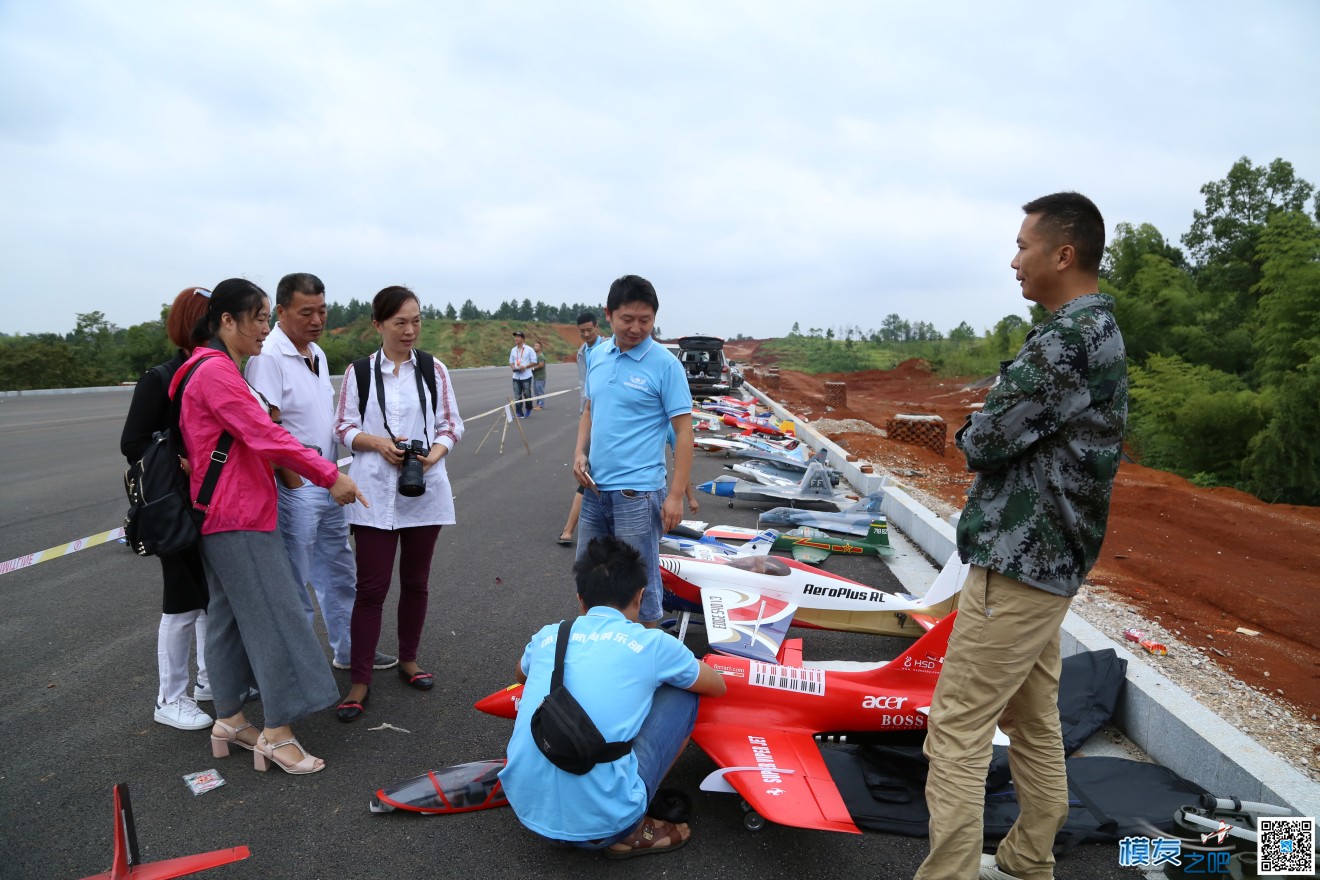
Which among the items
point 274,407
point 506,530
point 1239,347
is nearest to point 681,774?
point 274,407

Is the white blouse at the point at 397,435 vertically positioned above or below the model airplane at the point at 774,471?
above

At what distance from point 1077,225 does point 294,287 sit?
3.53 metres

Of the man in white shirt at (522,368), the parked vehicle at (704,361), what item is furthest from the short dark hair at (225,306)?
the parked vehicle at (704,361)

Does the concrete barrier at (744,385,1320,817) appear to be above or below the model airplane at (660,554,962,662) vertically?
below

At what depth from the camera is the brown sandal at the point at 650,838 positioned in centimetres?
274

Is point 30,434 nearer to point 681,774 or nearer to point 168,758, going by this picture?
point 168,758

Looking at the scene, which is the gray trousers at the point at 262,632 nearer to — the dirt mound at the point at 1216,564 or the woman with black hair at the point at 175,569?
the woman with black hair at the point at 175,569

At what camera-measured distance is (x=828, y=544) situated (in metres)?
6.57

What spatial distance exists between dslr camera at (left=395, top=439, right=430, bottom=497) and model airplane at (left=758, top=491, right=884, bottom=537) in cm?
443

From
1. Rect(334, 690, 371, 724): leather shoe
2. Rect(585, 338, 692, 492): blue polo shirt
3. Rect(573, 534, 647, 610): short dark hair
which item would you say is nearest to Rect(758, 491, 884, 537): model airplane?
Rect(585, 338, 692, 492): blue polo shirt

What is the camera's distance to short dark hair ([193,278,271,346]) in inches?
123

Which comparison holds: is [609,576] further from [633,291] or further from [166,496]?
[166,496]

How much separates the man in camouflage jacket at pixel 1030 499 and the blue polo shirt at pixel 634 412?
167cm

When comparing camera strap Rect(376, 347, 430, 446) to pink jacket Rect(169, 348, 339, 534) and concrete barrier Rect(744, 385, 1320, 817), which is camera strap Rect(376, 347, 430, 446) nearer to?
pink jacket Rect(169, 348, 339, 534)
